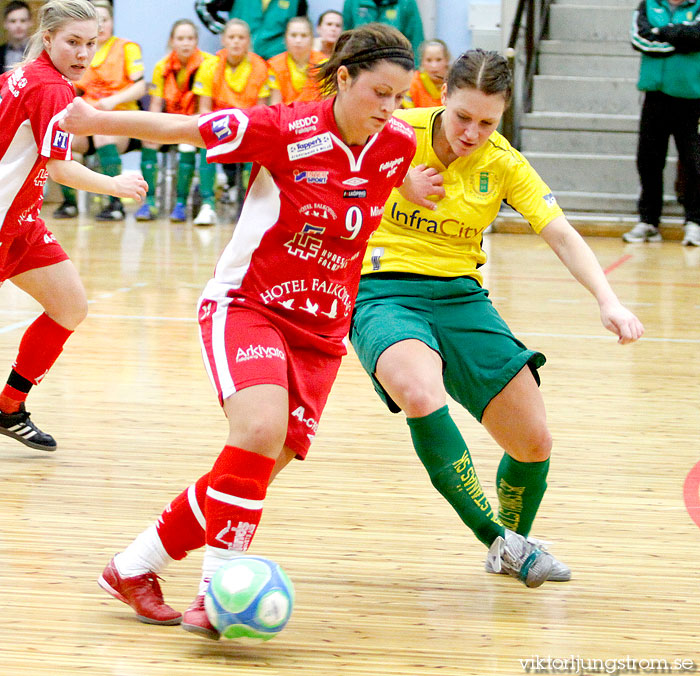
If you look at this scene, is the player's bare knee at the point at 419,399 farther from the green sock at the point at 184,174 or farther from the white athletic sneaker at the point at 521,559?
the green sock at the point at 184,174

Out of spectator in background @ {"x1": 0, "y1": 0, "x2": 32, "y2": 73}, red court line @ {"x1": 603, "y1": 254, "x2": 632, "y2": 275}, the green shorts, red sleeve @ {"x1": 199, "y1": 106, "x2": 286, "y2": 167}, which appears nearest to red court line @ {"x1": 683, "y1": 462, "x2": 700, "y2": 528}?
the green shorts

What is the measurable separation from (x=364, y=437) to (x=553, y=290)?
11.4 feet

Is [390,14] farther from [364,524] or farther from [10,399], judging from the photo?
[364,524]

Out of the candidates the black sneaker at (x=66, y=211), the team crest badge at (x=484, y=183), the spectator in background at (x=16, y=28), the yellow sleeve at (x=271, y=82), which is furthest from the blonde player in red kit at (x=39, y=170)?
the spectator in background at (x=16, y=28)

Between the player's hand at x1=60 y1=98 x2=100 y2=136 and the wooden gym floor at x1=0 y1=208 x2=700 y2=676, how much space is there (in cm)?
110

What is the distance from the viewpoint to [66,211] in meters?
10.3

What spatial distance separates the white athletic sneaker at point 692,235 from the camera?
916 centimetres

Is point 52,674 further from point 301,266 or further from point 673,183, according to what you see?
point 673,183

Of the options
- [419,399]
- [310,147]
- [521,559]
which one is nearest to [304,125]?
[310,147]

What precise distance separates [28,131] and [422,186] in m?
1.34

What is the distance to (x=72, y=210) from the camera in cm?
1033

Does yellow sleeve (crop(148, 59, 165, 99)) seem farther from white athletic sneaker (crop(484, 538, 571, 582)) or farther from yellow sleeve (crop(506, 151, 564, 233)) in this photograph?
white athletic sneaker (crop(484, 538, 571, 582))

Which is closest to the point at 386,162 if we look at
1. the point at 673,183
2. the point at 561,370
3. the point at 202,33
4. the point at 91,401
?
the point at 91,401

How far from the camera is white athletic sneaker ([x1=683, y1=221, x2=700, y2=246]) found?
9.16 meters
